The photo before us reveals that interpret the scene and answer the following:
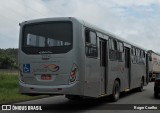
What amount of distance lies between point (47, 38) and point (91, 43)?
1.66m

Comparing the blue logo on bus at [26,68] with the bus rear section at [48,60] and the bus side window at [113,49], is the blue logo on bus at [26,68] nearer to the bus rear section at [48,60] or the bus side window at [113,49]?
the bus rear section at [48,60]

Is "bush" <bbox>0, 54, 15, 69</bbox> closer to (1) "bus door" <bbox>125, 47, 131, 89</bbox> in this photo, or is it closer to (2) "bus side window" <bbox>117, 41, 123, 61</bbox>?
(1) "bus door" <bbox>125, 47, 131, 89</bbox>

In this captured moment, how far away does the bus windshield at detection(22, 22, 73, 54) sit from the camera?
1272cm

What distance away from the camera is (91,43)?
13.5 m

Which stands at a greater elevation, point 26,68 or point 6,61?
point 6,61

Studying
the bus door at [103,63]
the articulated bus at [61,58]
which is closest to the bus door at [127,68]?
the bus door at [103,63]

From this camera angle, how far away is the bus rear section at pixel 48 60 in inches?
489

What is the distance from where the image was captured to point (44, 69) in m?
12.8

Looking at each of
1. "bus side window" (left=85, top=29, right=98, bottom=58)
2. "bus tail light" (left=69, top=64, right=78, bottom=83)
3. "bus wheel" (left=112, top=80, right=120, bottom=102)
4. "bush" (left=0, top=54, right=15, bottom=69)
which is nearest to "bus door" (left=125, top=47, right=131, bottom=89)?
"bus wheel" (left=112, top=80, right=120, bottom=102)

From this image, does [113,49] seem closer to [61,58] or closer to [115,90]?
[115,90]

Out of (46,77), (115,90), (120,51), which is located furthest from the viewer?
(120,51)

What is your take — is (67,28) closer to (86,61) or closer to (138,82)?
(86,61)

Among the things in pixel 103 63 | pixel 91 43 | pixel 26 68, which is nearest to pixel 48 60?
pixel 26 68

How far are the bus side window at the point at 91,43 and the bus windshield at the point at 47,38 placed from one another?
779mm
